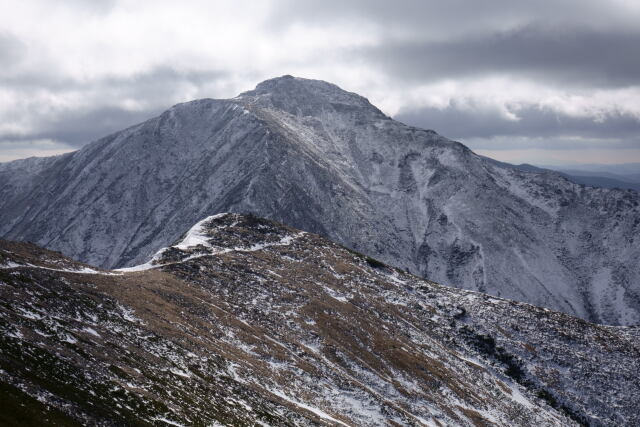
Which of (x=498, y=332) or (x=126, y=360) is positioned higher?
(x=126, y=360)

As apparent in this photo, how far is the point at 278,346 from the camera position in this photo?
264 feet

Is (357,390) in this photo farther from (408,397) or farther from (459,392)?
(459,392)

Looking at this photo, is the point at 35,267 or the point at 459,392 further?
the point at 459,392

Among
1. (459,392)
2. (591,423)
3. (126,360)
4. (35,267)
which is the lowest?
(591,423)

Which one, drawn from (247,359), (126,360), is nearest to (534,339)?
(247,359)

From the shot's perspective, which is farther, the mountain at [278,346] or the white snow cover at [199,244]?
the white snow cover at [199,244]

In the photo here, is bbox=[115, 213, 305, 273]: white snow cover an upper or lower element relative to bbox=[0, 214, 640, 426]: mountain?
upper

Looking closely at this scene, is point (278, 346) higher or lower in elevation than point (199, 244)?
lower

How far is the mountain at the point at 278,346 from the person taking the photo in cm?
4588

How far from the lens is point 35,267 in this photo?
69000mm

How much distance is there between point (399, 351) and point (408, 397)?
45.5 ft

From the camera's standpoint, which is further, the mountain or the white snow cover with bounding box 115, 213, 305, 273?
the white snow cover with bounding box 115, 213, 305, 273

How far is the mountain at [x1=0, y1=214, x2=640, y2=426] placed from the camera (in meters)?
45.9

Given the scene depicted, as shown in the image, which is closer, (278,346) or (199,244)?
(278,346)
